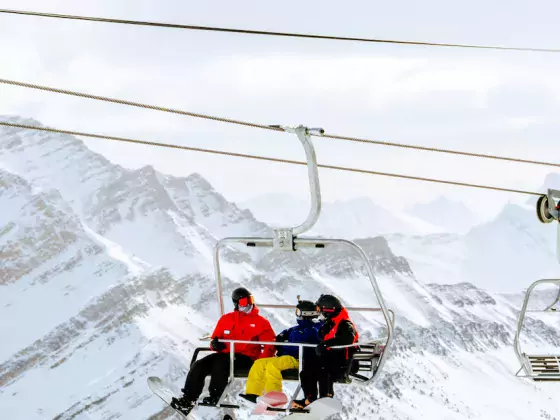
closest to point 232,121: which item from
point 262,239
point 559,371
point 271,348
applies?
point 262,239

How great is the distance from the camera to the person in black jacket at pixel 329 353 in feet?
33.0

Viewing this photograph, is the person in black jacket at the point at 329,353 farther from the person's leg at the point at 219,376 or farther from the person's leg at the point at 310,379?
the person's leg at the point at 219,376

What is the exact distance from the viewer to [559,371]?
459 inches

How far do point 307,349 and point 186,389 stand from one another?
50.9 inches

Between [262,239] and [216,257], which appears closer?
[262,239]

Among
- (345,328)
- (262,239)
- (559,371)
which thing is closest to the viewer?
(262,239)

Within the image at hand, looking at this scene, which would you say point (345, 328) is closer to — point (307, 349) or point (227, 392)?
point (307, 349)

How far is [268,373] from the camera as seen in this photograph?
400 inches

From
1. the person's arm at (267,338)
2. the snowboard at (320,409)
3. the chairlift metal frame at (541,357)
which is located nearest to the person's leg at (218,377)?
the person's arm at (267,338)

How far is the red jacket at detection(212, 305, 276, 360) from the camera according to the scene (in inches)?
412

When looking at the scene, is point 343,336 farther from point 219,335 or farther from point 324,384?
point 219,335

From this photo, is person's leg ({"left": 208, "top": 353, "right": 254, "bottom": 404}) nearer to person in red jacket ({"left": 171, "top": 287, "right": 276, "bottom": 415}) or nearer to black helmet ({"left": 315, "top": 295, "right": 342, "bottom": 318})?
person in red jacket ({"left": 171, "top": 287, "right": 276, "bottom": 415})

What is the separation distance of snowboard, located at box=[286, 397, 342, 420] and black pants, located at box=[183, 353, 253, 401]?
2.53ft

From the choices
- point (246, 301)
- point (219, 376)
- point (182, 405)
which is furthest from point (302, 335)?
point (182, 405)
